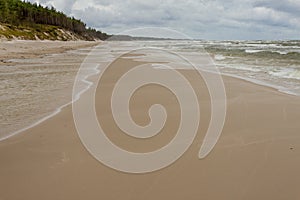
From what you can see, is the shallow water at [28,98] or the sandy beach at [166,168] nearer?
the sandy beach at [166,168]

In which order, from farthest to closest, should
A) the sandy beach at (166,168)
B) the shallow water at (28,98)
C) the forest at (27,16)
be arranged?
the forest at (27,16)
the shallow water at (28,98)
the sandy beach at (166,168)

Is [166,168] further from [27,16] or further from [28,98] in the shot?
[27,16]

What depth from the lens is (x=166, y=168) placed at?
13.6 ft

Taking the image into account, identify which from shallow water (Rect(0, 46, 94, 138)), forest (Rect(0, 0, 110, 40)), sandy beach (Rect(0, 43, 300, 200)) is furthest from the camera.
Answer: forest (Rect(0, 0, 110, 40))

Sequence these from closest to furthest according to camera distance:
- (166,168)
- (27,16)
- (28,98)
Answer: (166,168)
(28,98)
(27,16)

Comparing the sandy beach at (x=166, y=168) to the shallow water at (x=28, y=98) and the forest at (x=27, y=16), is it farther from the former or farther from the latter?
the forest at (x=27, y=16)

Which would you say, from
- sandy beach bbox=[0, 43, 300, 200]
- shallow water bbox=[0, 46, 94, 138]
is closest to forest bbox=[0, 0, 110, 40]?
shallow water bbox=[0, 46, 94, 138]

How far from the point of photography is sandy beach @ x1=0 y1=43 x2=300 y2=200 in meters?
3.50

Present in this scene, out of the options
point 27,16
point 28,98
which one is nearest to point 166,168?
point 28,98

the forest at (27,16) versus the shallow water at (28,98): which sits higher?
the forest at (27,16)

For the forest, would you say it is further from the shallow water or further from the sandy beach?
the sandy beach

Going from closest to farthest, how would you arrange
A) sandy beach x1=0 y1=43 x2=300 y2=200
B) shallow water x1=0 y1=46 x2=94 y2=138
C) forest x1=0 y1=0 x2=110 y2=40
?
sandy beach x1=0 y1=43 x2=300 y2=200, shallow water x1=0 y1=46 x2=94 y2=138, forest x1=0 y1=0 x2=110 y2=40

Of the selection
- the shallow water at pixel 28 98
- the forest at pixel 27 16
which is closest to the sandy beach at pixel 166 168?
the shallow water at pixel 28 98

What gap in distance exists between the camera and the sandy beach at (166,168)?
11.5ft
